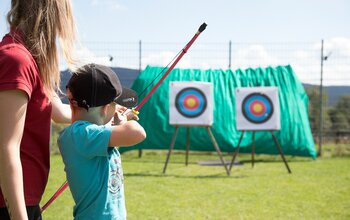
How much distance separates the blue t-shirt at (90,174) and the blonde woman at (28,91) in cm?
10

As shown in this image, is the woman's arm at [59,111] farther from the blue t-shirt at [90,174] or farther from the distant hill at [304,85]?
the distant hill at [304,85]

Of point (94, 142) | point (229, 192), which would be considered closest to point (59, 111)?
point (94, 142)

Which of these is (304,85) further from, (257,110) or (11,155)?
(11,155)

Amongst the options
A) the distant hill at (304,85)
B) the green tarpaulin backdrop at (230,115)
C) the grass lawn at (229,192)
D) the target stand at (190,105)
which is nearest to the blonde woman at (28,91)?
the grass lawn at (229,192)

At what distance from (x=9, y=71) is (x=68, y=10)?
26 centimetres

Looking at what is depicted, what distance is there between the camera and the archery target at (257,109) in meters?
6.37

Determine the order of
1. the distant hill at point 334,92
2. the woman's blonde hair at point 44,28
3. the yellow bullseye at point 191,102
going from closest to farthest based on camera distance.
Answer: the woman's blonde hair at point 44,28
the yellow bullseye at point 191,102
the distant hill at point 334,92

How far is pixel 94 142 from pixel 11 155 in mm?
266

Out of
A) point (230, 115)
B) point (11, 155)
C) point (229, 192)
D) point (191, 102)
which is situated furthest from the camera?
point (230, 115)

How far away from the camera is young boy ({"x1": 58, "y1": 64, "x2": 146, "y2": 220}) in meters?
1.23

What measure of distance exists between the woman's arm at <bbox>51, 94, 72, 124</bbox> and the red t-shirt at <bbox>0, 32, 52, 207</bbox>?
0.99ft

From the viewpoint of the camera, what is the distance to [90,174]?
51.1 inches

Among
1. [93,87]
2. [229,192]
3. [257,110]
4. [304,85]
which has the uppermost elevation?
[93,87]

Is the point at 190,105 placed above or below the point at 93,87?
below
